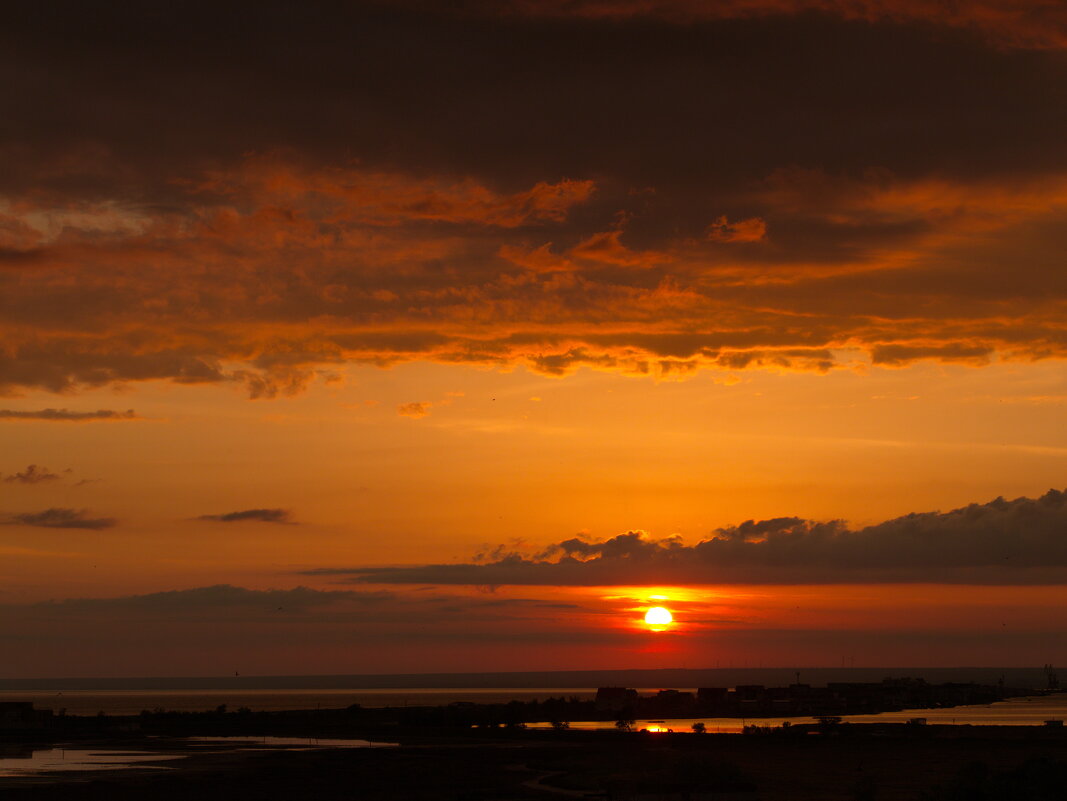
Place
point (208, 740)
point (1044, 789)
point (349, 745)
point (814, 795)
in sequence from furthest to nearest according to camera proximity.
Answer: point (208, 740) → point (349, 745) → point (814, 795) → point (1044, 789)

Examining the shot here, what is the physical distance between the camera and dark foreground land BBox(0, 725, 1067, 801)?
2488 inches

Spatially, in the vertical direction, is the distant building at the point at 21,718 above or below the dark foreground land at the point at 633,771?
above

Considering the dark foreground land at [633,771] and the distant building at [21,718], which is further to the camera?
the distant building at [21,718]

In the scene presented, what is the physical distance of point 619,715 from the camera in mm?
161750

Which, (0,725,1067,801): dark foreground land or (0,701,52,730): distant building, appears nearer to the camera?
(0,725,1067,801): dark foreground land

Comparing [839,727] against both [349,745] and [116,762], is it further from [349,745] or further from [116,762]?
[116,762]

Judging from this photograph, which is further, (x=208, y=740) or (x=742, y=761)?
(x=208, y=740)

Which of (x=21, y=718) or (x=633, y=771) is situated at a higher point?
(x=21, y=718)

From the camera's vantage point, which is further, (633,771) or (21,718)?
(21,718)

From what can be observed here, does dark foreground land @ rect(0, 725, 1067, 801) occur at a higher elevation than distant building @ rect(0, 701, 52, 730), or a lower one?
lower

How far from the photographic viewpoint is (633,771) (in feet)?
258

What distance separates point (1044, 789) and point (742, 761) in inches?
1423

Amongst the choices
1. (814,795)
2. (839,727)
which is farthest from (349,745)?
(814,795)

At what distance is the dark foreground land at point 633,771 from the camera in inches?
2488
